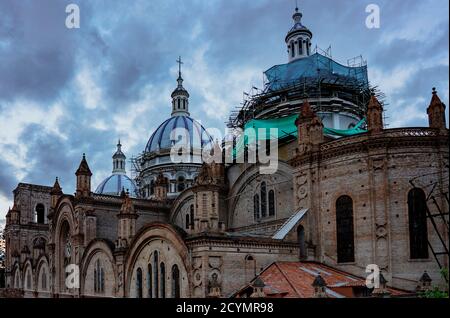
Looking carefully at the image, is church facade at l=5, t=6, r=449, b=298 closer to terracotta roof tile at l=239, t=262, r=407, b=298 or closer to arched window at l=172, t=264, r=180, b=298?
arched window at l=172, t=264, r=180, b=298

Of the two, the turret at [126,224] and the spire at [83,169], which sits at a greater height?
the spire at [83,169]

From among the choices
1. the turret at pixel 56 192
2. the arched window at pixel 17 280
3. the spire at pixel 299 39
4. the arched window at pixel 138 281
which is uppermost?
the spire at pixel 299 39

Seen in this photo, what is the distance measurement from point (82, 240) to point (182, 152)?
877 inches

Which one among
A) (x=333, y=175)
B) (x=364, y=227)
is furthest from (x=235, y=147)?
(x=364, y=227)

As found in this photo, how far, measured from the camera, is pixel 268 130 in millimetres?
39031

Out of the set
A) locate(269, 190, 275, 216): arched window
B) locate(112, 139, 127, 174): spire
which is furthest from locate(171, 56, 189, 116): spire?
locate(269, 190, 275, 216): arched window

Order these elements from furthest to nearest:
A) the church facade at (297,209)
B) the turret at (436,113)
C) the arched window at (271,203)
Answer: the arched window at (271,203) → the turret at (436,113) → the church facade at (297,209)

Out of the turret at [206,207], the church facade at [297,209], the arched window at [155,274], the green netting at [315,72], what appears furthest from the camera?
the green netting at [315,72]

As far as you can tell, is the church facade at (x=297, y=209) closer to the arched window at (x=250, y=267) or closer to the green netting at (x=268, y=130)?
the arched window at (x=250, y=267)

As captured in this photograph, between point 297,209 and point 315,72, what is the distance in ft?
50.8

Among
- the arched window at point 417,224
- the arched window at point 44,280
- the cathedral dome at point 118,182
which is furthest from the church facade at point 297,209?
the cathedral dome at point 118,182

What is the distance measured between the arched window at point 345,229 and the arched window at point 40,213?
44796 millimetres

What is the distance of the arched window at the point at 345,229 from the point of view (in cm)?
2847

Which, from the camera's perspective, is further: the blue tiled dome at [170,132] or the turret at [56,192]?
the blue tiled dome at [170,132]
